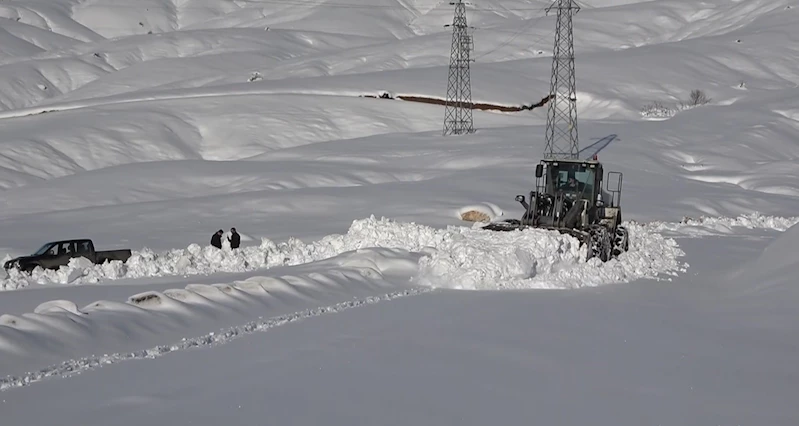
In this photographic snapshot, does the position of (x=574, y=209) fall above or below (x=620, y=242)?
above

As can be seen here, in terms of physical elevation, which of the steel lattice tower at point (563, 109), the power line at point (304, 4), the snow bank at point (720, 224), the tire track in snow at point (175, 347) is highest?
the power line at point (304, 4)

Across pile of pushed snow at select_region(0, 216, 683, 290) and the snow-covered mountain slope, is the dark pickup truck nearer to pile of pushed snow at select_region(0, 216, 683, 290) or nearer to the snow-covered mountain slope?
pile of pushed snow at select_region(0, 216, 683, 290)

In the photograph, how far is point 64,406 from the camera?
8773 millimetres

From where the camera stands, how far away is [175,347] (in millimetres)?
11266

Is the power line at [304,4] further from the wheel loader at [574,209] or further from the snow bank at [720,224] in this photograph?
the wheel loader at [574,209]

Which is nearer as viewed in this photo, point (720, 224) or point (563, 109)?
point (720, 224)

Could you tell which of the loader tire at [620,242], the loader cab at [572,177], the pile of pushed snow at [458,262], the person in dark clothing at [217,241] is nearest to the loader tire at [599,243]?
the pile of pushed snow at [458,262]

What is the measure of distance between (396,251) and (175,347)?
27.2 ft

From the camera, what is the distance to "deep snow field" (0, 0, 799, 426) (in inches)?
377

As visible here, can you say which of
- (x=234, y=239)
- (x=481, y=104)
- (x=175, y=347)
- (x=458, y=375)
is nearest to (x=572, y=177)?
(x=234, y=239)

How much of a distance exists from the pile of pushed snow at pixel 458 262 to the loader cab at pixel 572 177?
1.62 meters

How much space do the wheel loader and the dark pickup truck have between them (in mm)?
7636

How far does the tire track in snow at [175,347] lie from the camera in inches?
385

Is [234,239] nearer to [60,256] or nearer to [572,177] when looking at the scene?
[60,256]
